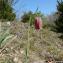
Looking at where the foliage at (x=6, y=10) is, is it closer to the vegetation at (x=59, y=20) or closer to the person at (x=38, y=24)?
the vegetation at (x=59, y=20)

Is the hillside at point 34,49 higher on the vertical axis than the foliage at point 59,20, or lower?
lower

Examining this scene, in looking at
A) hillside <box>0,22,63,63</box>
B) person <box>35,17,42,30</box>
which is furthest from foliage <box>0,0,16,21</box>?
person <box>35,17,42,30</box>

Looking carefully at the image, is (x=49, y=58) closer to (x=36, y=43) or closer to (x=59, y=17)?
(x=36, y=43)

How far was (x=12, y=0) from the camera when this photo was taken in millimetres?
14320

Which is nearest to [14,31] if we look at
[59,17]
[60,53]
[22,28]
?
[22,28]

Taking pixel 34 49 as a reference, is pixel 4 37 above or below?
above

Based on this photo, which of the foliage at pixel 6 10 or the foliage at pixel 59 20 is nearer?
the foliage at pixel 59 20

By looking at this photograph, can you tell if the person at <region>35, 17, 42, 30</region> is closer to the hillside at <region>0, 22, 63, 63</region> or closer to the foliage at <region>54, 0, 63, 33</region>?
the hillside at <region>0, 22, 63, 63</region>

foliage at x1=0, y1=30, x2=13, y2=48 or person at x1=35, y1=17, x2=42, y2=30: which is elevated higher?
person at x1=35, y1=17, x2=42, y2=30

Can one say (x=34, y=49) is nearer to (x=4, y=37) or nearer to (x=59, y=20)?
(x=4, y=37)

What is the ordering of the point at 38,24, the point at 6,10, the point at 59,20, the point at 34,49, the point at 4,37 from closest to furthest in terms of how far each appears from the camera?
the point at 38,24, the point at 4,37, the point at 34,49, the point at 59,20, the point at 6,10

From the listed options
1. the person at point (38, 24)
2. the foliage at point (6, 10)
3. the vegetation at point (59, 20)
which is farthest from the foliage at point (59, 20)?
the person at point (38, 24)

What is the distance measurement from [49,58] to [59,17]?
3593 millimetres

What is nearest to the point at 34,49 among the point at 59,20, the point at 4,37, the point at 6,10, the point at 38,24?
the point at 4,37
